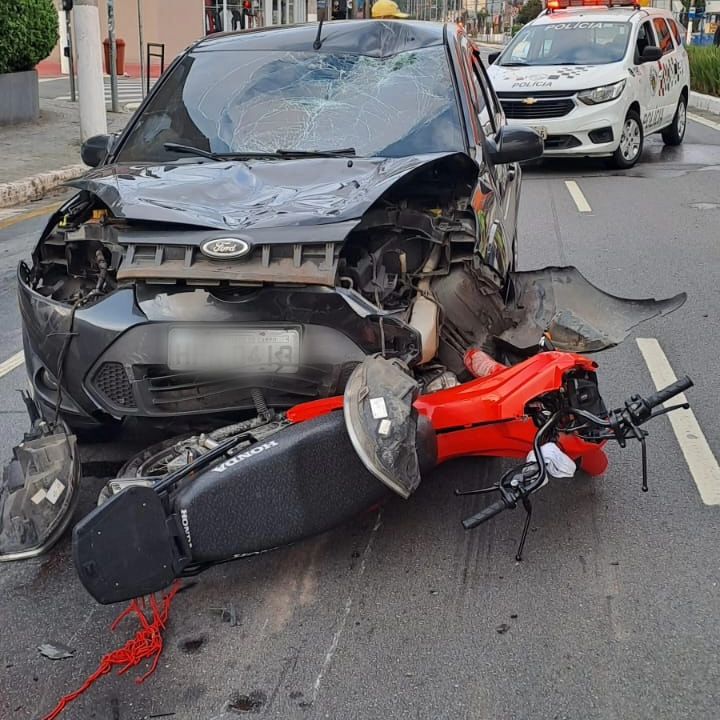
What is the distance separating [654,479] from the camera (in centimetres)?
434

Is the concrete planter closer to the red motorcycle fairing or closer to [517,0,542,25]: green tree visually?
the red motorcycle fairing

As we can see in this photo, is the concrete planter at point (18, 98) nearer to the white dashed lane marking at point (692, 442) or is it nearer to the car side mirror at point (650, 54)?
the car side mirror at point (650, 54)

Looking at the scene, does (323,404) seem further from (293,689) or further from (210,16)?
(210,16)

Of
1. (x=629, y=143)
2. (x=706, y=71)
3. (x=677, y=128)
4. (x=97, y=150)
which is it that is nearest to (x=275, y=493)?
(x=97, y=150)

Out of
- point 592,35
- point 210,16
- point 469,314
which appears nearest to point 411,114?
point 469,314

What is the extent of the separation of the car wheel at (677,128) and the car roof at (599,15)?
1.42 meters

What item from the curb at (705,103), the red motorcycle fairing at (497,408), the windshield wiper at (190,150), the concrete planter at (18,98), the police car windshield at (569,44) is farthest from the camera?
the curb at (705,103)

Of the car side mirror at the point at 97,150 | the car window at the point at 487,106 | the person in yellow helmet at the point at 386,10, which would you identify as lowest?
the car side mirror at the point at 97,150

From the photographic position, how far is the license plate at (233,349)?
140 inches

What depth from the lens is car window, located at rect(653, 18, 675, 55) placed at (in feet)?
48.7

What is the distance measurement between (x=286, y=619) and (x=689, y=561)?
1483 millimetres

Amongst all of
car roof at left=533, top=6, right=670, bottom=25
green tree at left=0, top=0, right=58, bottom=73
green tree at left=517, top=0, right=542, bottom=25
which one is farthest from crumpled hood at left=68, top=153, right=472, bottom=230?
green tree at left=517, top=0, right=542, bottom=25

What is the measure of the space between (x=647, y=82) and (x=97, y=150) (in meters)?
10.3

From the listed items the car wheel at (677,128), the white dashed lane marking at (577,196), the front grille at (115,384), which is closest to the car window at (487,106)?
the front grille at (115,384)
